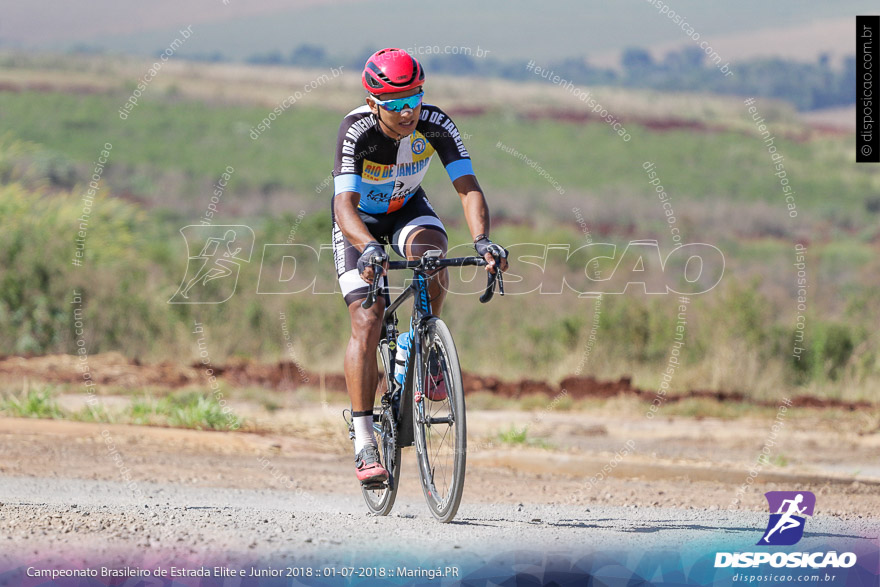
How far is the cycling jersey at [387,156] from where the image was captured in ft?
17.4

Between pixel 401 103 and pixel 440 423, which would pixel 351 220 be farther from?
pixel 440 423

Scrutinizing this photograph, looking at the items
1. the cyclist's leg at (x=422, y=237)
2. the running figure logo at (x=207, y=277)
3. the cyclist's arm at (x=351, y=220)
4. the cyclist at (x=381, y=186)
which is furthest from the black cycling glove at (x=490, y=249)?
the running figure logo at (x=207, y=277)

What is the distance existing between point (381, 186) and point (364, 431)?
136 centimetres

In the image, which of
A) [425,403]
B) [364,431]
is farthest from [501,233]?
[425,403]

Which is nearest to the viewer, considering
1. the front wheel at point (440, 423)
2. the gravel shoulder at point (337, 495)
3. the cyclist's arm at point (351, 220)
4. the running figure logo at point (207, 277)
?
the gravel shoulder at point (337, 495)

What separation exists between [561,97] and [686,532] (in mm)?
70832

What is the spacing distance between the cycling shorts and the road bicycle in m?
0.16

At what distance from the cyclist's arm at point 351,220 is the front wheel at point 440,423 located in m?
0.54

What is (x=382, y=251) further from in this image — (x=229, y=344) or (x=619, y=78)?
(x=619, y=78)

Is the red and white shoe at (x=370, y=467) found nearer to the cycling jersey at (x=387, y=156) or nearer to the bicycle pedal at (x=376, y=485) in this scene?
the bicycle pedal at (x=376, y=485)

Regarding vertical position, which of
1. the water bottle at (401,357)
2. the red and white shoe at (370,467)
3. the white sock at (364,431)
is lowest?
the red and white shoe at (370,467)

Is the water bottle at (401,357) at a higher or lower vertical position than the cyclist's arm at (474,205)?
lower

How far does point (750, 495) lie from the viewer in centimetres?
734

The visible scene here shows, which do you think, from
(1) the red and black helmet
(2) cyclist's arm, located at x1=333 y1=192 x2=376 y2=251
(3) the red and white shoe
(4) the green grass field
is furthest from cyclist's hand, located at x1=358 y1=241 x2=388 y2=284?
(4) the green grass field
